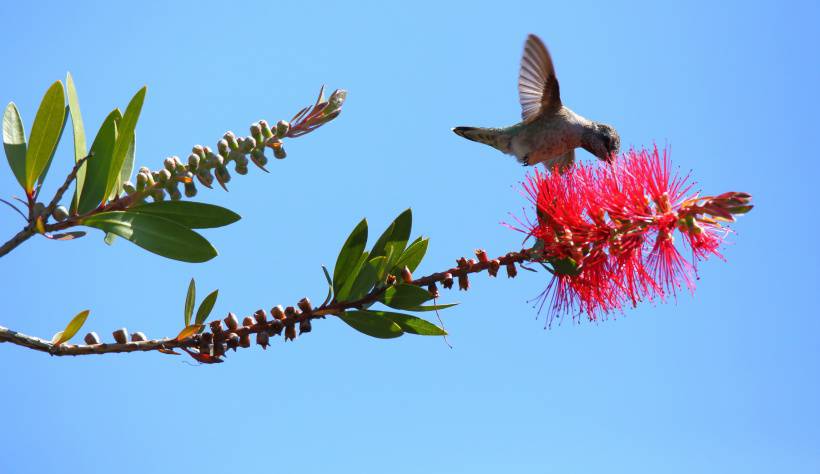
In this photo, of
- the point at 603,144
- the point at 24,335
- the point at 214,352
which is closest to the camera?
the point at 24,335

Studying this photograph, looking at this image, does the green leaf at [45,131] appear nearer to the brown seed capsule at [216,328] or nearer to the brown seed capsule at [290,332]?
the brown seed capsule at [216,328]

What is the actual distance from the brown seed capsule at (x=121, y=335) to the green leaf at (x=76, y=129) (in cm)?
34

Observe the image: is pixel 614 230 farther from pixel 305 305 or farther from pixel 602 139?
pixel 602 139

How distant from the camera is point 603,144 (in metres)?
4.58

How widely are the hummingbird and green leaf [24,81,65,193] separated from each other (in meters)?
3.00

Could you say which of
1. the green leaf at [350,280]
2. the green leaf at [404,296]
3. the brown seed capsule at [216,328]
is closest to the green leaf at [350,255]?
the green leaf at [350,280]

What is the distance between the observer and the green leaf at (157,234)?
1839 millimetres

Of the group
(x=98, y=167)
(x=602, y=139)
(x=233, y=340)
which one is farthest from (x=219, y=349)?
(x=602, y=139)

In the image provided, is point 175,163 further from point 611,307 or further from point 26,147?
point 611,307

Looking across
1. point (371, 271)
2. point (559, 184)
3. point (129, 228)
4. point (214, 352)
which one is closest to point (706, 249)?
point (559, 184)

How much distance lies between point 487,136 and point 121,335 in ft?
11.8

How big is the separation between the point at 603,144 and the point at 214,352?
332 centimetres

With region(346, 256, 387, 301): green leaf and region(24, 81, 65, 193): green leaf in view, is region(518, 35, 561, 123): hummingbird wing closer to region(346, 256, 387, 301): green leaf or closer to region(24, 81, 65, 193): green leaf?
region(346, 256, 387, 301): green leaf

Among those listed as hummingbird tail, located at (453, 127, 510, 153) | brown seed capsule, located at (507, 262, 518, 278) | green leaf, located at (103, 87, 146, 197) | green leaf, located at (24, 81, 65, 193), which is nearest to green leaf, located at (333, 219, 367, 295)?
brown seed capsule, located at (507, 262, 518, 278)
